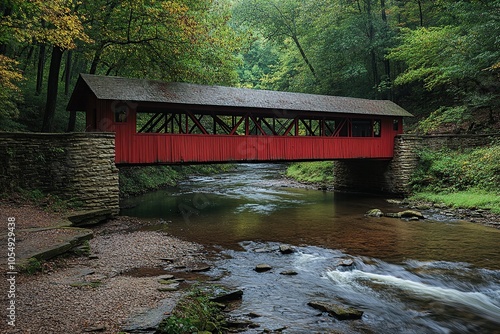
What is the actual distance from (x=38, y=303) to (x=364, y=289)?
5.73 m

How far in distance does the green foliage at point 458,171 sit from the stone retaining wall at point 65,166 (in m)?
15.5

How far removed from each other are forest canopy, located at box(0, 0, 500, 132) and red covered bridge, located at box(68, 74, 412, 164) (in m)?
2.30

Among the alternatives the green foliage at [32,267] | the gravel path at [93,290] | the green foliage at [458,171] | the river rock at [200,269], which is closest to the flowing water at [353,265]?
the river rock at [200,269]

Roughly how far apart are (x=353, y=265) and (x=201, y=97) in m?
9.62

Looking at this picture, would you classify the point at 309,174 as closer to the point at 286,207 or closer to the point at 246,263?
the point at 286,207

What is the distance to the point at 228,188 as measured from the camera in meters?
25.3

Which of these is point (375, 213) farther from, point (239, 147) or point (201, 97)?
point (201, 97)

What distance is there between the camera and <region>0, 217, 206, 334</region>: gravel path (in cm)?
440

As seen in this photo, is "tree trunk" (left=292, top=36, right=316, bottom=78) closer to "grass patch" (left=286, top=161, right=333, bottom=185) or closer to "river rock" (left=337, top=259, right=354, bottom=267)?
"grass patch" (left=286, top=161, right=333, bottom=185)

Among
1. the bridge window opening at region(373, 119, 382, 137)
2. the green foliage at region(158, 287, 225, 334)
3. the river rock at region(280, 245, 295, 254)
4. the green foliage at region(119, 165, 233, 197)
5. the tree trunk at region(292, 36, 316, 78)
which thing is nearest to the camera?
the green foliage at region(158, 287, 225, 334)

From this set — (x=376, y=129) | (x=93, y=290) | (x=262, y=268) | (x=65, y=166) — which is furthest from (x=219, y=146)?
(x=376, y=129)

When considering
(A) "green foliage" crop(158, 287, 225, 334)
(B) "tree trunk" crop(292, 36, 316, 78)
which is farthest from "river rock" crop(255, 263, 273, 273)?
(B) "tree trunk" crop(292, 36, 316, 78)

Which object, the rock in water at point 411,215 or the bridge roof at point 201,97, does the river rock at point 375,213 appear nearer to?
the rock in water at point 411,215

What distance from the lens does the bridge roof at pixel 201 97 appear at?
13.4 metres
